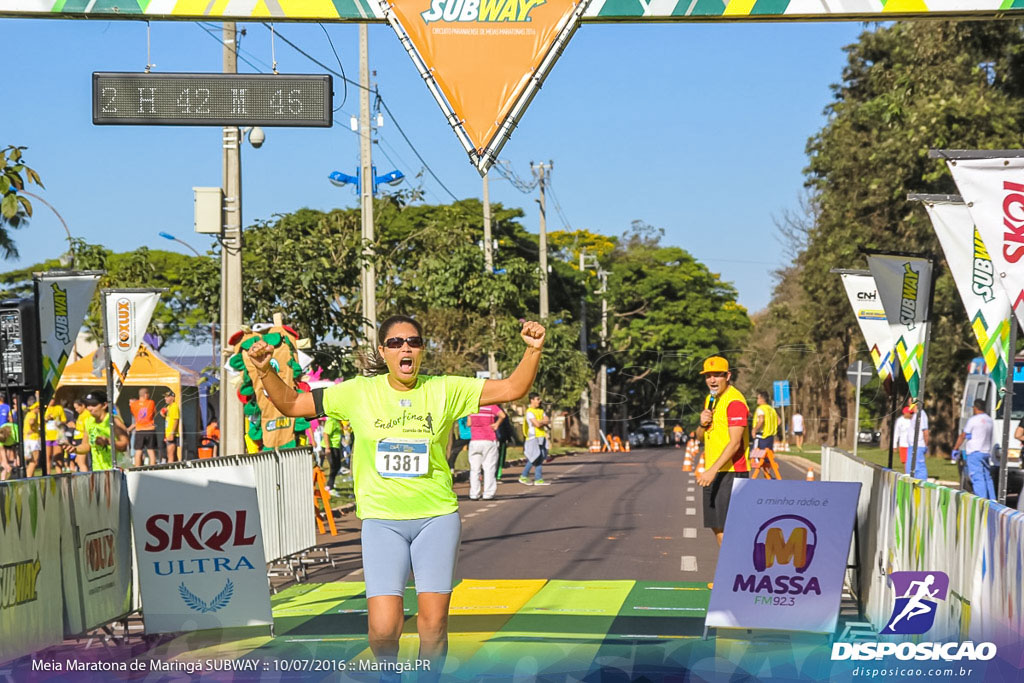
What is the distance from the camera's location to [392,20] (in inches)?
339

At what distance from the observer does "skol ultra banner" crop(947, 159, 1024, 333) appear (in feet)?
24.9

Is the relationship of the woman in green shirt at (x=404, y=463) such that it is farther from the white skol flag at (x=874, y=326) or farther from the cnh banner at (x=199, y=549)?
the white skol flag at (x=874, y=326)

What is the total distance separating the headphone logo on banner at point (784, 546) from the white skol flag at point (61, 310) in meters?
6.06

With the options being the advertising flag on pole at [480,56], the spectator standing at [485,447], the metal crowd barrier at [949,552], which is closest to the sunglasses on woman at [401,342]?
the advertising flag on pole at [480,56]

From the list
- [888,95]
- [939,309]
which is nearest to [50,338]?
[888,95]

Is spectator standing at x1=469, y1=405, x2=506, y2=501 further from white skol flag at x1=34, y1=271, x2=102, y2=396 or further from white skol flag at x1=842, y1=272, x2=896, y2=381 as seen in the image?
white skol flag at x1=34, y1=271, x2=102, y2=396

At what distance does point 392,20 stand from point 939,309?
2673 cm

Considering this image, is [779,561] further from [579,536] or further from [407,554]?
[579,536]

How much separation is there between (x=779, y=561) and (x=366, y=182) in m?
20.2

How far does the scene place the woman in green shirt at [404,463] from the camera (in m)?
6.33

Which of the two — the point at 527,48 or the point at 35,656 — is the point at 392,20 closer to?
the point at 527,48

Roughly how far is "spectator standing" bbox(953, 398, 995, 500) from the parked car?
56.7 m

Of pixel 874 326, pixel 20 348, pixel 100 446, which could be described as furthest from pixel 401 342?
pixel 100 446

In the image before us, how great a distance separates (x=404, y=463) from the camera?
21.1ft
